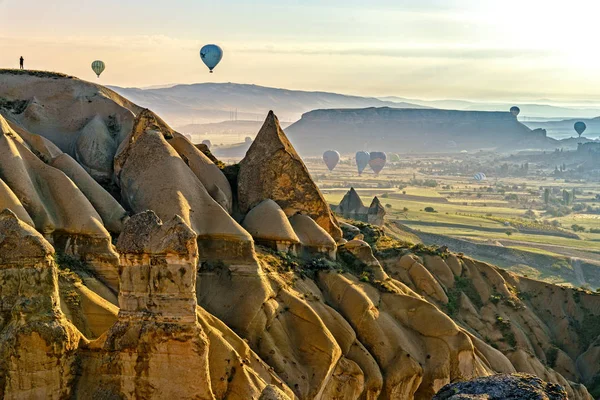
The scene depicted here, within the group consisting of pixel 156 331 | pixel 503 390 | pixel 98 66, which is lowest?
pixel 156 331

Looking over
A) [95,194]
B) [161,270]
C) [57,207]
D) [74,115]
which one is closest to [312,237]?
[95,194]

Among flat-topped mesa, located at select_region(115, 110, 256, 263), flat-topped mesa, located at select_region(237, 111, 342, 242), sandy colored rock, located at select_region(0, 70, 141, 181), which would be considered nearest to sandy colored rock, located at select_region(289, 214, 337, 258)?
flat-topped mesa, located at select_region(237, 111, 342, 242)

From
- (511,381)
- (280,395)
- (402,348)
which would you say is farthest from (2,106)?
(511,381)

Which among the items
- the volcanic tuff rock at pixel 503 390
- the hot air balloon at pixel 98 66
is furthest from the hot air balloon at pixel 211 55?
the volcanic tuff rock at pixel 503 390

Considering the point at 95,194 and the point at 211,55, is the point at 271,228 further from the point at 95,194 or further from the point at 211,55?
the point at 211,55

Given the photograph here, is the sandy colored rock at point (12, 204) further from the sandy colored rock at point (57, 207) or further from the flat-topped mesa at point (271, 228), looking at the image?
the flat-topped mesa at point (271, 228)
